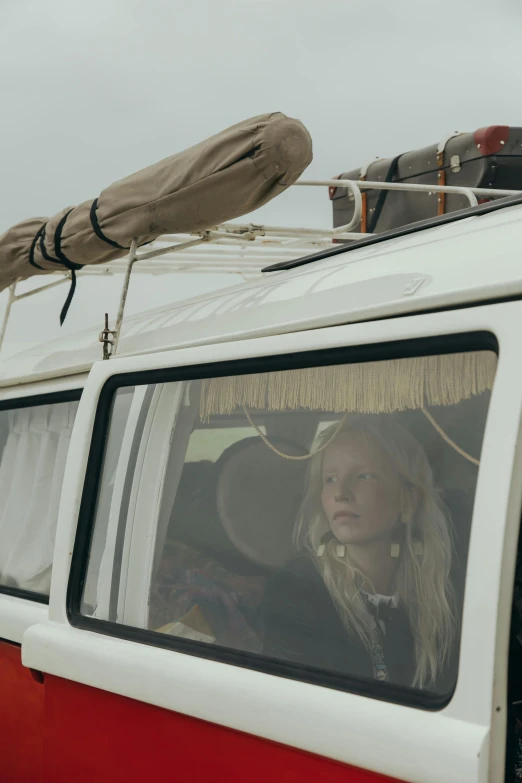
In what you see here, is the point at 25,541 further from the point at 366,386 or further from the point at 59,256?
the point at 366,386

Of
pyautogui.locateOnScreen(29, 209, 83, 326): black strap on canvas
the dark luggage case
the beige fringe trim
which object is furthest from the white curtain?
the dark luggage case

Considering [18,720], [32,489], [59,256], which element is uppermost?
[59,256]

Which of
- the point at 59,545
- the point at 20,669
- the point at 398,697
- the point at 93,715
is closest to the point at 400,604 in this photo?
the point at 398,697

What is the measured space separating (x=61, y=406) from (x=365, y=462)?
1.40m

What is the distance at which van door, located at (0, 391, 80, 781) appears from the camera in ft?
9.00

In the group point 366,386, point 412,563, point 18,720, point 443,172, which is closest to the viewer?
point 412,563

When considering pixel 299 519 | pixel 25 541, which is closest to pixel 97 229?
pixel 25 541

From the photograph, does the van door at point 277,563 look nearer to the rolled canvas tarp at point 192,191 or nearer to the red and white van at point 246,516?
the red and white van at point 246,516

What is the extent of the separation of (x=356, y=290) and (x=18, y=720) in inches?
64.8

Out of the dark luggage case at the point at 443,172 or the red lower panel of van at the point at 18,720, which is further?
the dark luggage case at the point at 443,172

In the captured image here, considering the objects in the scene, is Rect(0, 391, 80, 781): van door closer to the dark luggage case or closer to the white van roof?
the white van roof

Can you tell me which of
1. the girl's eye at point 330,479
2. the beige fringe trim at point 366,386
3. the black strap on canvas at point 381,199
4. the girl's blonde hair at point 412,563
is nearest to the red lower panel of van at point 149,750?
the girl's blonde hair at point 412,563

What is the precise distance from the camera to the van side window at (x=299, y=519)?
66.6 inches

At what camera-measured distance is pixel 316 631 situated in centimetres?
190
